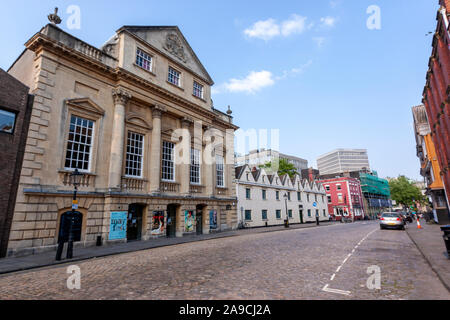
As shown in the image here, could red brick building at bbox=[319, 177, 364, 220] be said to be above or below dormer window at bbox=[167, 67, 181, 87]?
below

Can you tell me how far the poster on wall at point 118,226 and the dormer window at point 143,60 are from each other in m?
12.3

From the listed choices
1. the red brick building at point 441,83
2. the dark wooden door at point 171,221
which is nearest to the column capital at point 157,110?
the dark wooden door at point 171,221

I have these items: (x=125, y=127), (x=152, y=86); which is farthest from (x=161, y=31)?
(x=125, y=127)

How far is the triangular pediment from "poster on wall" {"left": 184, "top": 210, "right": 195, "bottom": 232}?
48.7 ft

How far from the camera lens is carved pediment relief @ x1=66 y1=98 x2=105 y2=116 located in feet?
49.6

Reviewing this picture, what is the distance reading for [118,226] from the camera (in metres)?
15.8

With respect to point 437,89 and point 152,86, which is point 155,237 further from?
point 437,89

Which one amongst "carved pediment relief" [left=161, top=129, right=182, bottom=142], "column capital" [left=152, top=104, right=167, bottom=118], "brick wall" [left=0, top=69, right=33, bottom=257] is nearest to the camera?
"brick wall" [left=0, top=69, right=33, bottom=257]

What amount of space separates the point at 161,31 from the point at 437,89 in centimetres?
2448

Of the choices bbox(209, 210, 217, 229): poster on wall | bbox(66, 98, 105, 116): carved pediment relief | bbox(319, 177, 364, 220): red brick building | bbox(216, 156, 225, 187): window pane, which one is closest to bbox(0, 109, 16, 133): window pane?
bbox(66, 98, 105, 116): carved pediment relief

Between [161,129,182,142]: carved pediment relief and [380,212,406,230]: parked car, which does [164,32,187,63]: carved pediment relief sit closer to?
[161,129,182,142]: carved pediment relief

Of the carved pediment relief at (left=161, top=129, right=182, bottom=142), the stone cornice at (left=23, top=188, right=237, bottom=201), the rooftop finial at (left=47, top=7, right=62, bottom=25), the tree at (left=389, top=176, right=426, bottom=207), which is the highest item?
the rooftop finial at (left=47, top=7, right=62, bottom=25)

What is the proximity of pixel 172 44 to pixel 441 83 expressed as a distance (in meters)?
23.0

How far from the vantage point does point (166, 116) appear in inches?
852
